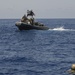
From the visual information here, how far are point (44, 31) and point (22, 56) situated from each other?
200 feet

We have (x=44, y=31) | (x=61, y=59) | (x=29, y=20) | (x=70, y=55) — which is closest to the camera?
(x=61, y=59)

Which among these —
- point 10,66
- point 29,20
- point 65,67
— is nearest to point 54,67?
point 65,67

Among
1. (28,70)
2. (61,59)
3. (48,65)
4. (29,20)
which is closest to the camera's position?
(28,70)

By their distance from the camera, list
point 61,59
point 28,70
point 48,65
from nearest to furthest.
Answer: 1. point 28,70
2. point 48,65
3. point 61,59

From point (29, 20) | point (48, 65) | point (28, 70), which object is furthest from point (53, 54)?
point (29, 20)

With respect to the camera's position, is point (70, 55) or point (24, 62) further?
point (70, 55)

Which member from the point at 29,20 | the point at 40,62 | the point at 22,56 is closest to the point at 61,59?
the point at 40,62

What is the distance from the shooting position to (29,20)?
106 m

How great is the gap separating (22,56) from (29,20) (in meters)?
54.3

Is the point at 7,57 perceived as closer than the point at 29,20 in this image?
Yes

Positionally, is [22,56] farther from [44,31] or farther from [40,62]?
[44,31]

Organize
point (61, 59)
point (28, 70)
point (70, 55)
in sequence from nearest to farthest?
point (28, 70) < point (61, 59) < point (70, 55)

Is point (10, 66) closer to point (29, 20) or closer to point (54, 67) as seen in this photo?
point (54, 67)

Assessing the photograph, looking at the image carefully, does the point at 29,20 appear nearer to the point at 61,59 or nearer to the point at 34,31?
the point at 34,31
